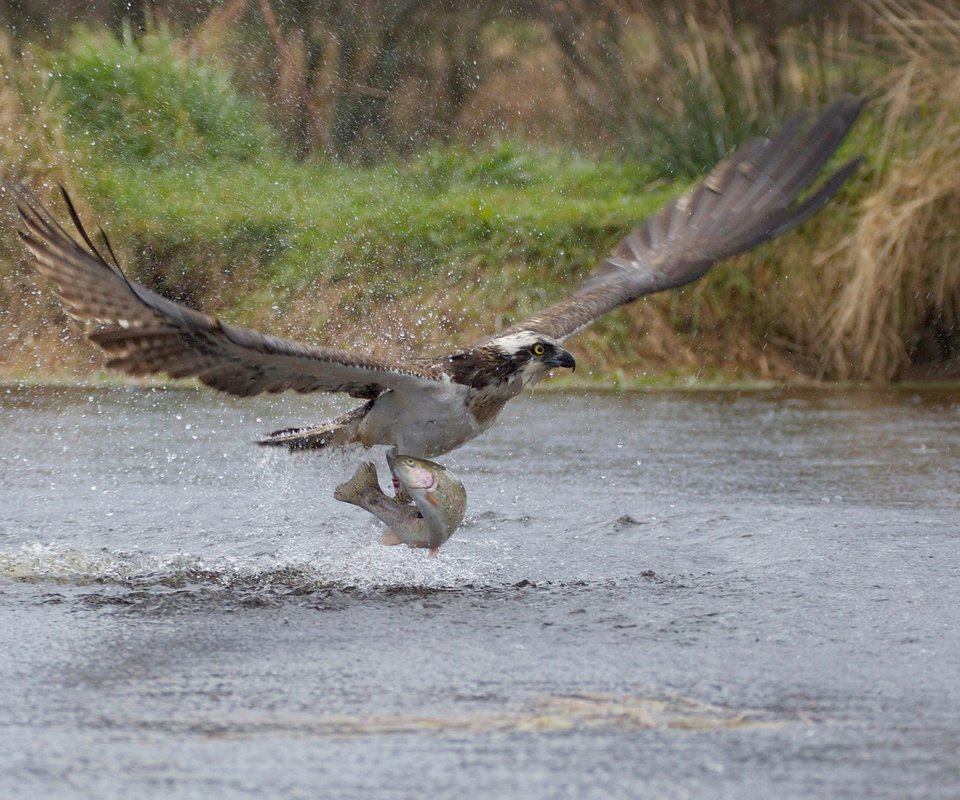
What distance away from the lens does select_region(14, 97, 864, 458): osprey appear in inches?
221

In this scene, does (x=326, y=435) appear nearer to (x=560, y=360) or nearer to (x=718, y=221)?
(x=560, y=360)

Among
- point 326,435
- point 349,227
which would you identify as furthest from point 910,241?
point 326,435

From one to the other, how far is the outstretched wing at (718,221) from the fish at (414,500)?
1.14 meters

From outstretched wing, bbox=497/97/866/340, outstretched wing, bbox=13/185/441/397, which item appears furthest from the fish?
outstretched wing, bbox=497/97/866/340

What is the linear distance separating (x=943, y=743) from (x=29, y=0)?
17078mm

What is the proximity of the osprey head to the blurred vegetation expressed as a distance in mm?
5229

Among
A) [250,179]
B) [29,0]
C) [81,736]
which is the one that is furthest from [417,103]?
[81,736]

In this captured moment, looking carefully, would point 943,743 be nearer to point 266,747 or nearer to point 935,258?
point 266,747

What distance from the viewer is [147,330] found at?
559 centimetres

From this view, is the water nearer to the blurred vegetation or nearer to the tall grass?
the tall grass

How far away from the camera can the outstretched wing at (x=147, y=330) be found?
18.2ft

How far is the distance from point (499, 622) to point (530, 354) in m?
1.45

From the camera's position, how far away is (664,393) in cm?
1188

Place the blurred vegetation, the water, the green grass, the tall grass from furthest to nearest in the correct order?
the green grass < the blurred vegetation < the tall grass < the water
